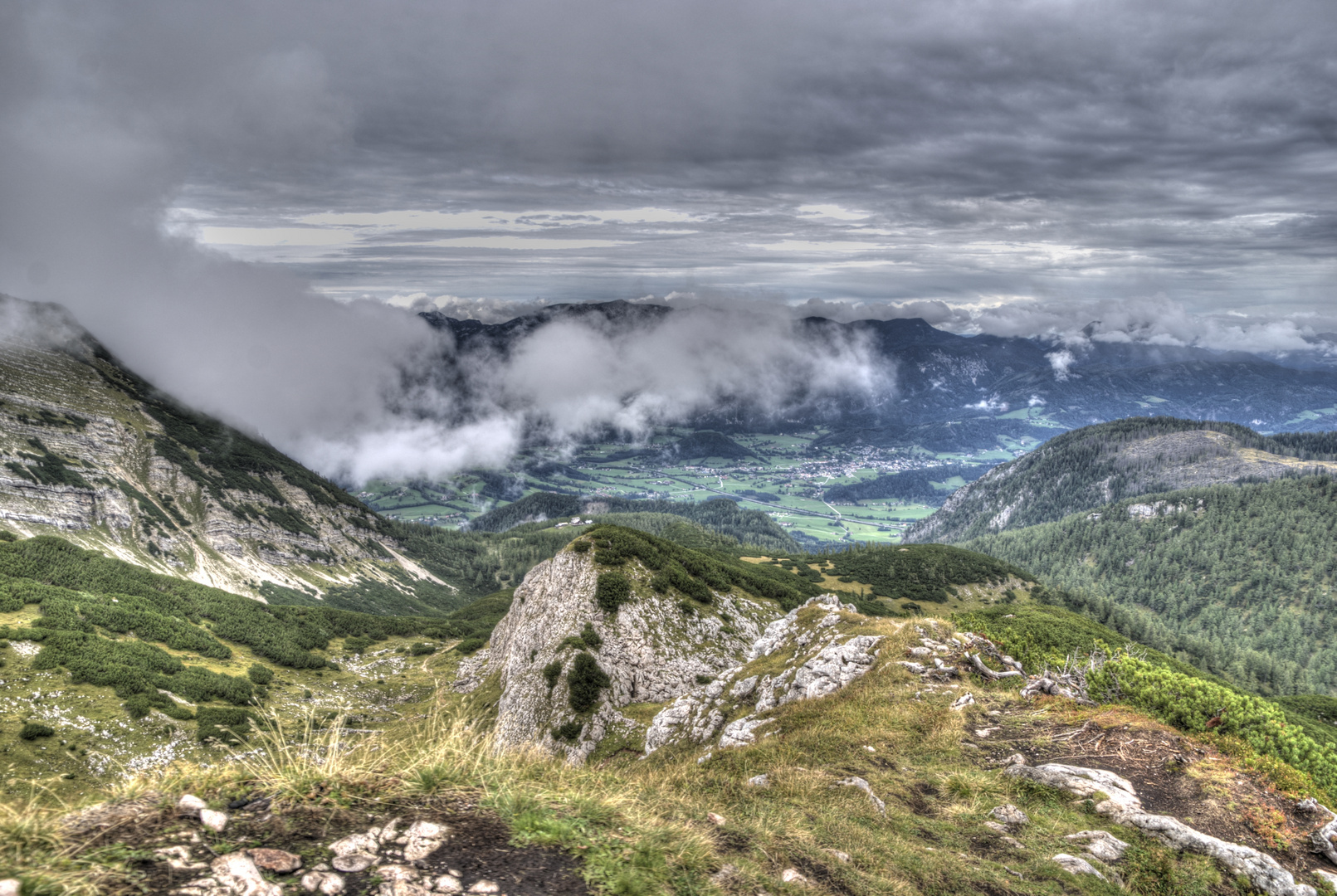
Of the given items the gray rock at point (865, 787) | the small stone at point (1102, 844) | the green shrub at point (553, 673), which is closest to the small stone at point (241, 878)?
the gray rock at point (865, 787)

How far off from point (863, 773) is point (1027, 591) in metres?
199

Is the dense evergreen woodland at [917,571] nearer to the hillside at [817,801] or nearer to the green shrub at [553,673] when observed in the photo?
the green shrub at [553,673]

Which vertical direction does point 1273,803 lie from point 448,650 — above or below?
above

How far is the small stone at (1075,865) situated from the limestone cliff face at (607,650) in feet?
142

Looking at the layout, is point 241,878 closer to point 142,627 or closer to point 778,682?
point 778,682

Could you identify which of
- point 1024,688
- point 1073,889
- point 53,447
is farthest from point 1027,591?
point 53,447

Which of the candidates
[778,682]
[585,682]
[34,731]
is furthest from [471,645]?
[778,682]

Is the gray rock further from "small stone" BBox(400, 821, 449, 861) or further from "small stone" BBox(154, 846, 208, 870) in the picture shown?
"small stone" BBox(154, 846, 208, 870)

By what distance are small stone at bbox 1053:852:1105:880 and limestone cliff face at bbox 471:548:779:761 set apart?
142 feet

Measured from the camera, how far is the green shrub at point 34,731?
128 ft

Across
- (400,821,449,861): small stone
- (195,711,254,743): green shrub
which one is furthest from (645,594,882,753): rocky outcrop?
(195,711,254,743): green shrub

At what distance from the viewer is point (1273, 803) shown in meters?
13.2

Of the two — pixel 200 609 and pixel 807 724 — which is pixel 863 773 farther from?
pixel 200 609

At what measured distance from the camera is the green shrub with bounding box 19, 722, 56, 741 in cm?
3906
